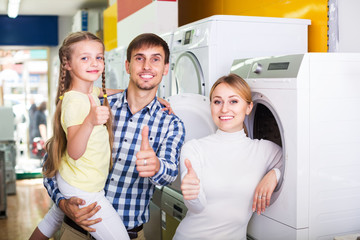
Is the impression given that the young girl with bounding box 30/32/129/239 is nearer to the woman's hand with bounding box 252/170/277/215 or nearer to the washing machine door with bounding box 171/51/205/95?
the woman's hand with bounding box 252/170/277/215

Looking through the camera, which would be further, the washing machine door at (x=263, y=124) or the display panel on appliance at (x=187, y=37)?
the display panel on appliance at (x=187, y=37)

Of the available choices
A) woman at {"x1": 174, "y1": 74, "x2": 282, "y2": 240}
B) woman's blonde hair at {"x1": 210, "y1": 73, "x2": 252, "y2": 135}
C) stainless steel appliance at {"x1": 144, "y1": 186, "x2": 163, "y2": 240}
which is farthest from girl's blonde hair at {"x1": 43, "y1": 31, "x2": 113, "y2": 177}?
stainless steel appliance at {"x1": 144, "y1": 186, "x2": 163, "y2": 240}

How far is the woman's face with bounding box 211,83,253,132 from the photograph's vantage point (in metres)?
2.02

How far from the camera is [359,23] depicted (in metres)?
2.65

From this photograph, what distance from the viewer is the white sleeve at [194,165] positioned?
191 cm

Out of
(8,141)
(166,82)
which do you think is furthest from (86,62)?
(8,141)

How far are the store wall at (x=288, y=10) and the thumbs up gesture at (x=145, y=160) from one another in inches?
65.0

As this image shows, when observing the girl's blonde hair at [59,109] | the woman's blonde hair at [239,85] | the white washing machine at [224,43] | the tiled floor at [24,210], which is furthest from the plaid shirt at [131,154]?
the tiled floor at [24,210]

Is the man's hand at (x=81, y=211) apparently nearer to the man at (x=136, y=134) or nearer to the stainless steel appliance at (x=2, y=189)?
the man at (x=136, y=134)

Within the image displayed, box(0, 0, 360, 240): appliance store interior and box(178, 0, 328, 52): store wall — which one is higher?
box(178, 0, 328, 52): store wall

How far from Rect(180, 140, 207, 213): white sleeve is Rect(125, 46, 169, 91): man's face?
0.32 meters

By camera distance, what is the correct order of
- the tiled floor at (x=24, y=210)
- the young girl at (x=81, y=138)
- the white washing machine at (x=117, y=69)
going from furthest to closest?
the tiled floor at (x=24, y=210)
the white washing machine at (x=117, y=69)
the young girl at (x=81, y=138)

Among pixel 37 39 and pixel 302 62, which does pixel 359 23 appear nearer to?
pixel 302 62

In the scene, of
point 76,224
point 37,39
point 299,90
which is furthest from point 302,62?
point 37,39
